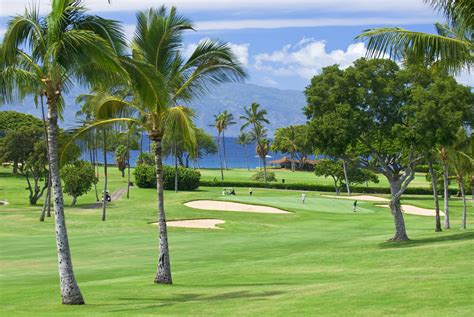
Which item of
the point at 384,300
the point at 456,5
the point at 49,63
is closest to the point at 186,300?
the point at 384,300

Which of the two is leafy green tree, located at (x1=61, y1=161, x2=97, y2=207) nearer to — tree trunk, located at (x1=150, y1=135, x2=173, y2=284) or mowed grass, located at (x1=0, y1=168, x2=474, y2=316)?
mowed grass, located at (x1=0, y1=168, x2=474, y2=316)

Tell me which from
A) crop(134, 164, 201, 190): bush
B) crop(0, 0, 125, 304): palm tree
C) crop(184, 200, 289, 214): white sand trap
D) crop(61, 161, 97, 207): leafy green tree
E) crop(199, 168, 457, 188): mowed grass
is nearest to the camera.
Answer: crop(0, 0, 125, 304): palm tree

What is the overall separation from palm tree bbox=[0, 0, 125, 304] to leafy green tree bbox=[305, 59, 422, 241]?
17899 mm

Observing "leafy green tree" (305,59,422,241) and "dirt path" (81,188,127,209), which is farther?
"dirt path" (81,188,127,209)

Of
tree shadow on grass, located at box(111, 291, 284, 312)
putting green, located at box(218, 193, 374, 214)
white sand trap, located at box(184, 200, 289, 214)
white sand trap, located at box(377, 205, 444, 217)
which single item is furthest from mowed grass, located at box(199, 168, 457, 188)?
tree shadow on grass, located at box(111, 291, 284, 312)

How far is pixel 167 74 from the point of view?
24344 millimetres

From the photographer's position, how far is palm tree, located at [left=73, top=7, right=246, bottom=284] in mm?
23688

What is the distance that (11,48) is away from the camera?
18.9 metres

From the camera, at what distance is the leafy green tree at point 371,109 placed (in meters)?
35.2

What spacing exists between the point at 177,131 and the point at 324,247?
1630 centimetres

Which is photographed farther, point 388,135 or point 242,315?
point 388,135

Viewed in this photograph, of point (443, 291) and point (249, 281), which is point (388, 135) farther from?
point (443, 291)

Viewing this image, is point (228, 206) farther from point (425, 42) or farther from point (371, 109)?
point (425, 42)

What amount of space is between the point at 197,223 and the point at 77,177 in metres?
20.2
